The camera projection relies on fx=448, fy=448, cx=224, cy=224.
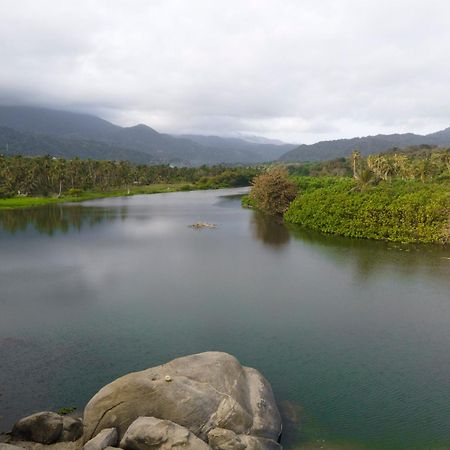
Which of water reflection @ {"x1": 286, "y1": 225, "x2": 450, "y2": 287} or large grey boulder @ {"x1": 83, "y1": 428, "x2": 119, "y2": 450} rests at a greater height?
water reflection @ {"x1": 286, "y1": 225, "x2": 450, "y2": 287}

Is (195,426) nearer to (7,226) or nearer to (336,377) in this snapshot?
(336,377)

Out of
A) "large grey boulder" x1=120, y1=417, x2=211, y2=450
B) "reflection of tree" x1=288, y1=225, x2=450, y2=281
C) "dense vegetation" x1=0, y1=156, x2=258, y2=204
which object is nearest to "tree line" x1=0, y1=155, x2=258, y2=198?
"dense vegetation" x1=0, y1=156, x2=258, y2=204

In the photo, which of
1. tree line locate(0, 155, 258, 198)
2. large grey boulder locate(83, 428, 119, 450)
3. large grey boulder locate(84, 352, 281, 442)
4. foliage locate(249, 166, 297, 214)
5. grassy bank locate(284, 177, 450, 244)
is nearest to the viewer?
large grey boulder locate(83, 428, 119, 450)

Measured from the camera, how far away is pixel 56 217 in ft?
241

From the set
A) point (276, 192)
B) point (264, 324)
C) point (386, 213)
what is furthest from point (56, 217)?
point (264, 324)

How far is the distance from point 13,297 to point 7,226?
36397mm

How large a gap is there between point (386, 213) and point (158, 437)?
4543 cm

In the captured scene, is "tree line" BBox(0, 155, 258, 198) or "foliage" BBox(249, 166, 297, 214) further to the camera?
"tree line" BBox(0, 155, 258, 198)

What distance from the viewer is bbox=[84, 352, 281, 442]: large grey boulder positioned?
14.7 metres

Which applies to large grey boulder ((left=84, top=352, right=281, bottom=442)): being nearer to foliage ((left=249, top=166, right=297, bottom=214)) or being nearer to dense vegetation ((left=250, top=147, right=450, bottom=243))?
dense vegetation ((left=250, top=147, right=450, bottom=243))

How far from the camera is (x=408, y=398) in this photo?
18297 millimetres

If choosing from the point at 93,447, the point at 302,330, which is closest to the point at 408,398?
the point at 302,330

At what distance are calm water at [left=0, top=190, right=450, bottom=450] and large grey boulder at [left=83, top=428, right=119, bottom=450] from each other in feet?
13.5

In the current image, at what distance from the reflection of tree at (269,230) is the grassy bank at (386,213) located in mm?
4453
